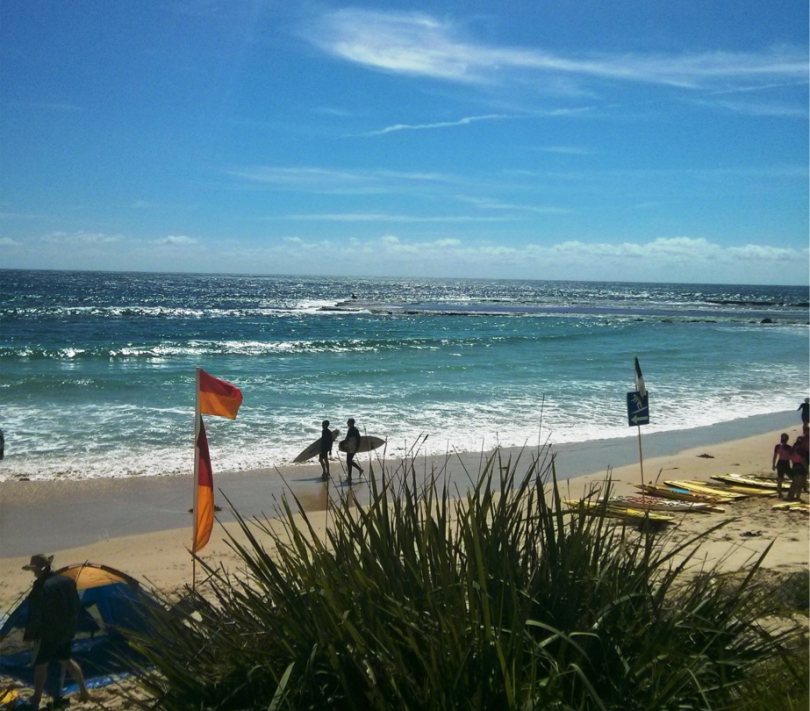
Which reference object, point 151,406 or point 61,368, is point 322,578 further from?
point 61,368

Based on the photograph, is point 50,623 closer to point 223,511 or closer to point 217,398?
point 217,398

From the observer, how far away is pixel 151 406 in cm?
2155

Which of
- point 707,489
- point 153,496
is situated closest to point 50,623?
point 153,496

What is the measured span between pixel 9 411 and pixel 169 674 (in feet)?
61.7

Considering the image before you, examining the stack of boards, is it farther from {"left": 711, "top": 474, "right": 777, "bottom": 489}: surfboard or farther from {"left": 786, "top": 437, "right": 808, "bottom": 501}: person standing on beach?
{"left": 786, "top": 437, "right": 808, "bottom": 501}: person standing on beach

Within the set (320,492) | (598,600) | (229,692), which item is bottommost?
(320,492)

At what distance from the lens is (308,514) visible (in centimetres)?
1245

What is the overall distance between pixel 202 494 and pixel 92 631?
4.65ft

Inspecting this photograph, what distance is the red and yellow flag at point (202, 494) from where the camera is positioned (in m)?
7.15

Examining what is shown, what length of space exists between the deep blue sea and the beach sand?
44.5 inches

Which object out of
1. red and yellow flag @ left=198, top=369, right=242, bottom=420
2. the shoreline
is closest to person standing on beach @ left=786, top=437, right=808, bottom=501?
the shoreline

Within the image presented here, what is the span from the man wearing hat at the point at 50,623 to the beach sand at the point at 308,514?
148 centimetres

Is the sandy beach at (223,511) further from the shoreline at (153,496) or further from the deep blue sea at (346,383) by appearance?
the deep blue sea at (346,383)

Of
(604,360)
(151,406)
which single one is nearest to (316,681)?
(151,406)
